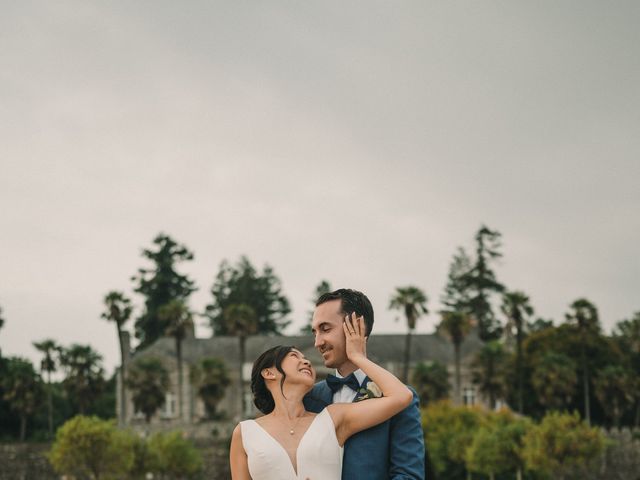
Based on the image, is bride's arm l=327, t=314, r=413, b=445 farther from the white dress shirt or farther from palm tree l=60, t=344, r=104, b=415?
palm tree l=60, t=344, r=104, b=415

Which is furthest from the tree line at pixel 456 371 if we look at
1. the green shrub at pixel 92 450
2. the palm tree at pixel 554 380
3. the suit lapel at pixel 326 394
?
the suit lapel at pixel 326 394

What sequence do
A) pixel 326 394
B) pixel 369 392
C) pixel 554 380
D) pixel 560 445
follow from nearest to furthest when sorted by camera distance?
pixel 369 392 < pixel 326 394 < pixel 560 445 < pixel 554 380

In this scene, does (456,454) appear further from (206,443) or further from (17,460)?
(17,460)

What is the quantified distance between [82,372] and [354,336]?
2248 inches

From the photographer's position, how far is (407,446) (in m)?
4.90

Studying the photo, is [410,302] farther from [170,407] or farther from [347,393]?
[347,393]

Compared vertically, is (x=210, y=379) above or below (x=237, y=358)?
below

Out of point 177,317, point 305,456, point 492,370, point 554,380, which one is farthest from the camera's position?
point 177,317

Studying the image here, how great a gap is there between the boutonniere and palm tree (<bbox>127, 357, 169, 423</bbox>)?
55.2 meters

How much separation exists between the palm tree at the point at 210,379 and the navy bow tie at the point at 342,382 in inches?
2157

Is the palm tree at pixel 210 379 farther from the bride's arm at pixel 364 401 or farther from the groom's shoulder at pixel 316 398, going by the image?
the bride's arm at pixel 364 401

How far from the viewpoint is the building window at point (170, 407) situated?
70.4 metres

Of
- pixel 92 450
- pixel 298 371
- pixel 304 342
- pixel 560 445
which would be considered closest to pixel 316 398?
pixel 298 371

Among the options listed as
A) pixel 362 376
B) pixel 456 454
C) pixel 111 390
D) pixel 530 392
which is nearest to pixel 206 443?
pixel 456 454
